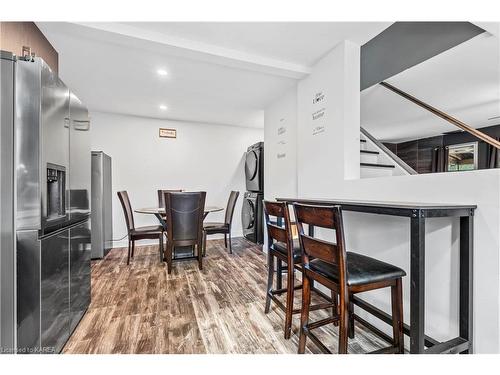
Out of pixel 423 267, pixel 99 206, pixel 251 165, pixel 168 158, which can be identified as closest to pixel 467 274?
pixel 423 267

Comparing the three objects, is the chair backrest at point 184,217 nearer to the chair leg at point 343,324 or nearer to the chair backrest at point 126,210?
the chair backrest at point 126,210

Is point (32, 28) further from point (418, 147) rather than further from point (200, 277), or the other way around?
point (418, 147)

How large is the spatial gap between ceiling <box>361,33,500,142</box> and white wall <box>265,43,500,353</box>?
3.92 ft

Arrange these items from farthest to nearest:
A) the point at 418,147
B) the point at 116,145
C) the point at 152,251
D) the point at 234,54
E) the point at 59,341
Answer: the point at 418,147 → the point at 116,145 → the point at 152,251 → the point at 234,54 → the point at 59,341

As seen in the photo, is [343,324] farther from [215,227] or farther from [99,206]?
[99,206]

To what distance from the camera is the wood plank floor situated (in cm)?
160

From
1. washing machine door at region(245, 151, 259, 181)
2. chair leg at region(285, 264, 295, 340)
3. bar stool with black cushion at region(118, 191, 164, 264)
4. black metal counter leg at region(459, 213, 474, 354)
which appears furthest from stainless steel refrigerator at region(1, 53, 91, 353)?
washing machine door at region(245, 151, 259, 181)

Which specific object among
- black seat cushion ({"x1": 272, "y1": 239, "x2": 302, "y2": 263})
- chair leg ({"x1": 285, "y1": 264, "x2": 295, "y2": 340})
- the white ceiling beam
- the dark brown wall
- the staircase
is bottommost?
chair leg ({"x1": 285, "y1": 264, "x2": 295, "y2": 340})

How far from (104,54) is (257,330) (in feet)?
9.65

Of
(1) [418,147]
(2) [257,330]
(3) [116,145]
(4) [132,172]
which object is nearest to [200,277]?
(2) [257,330]

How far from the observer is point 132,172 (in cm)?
454

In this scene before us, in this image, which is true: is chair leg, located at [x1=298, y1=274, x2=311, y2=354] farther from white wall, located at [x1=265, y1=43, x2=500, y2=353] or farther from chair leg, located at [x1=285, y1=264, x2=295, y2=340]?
white wall, located at [x1=265, y1=43, x2=500, y2=353]

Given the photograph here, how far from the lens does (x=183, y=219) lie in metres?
2.97

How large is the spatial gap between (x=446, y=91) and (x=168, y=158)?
4.81 m
